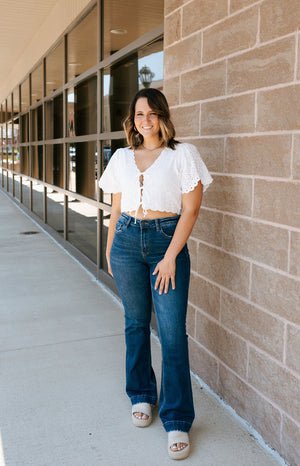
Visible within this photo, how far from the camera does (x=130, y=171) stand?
8.53 ft

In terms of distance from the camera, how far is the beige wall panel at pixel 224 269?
110 inches

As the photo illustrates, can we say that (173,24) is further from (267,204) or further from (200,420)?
(200,420)

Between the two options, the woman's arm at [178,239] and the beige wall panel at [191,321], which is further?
the beige wall panel at [191,321]

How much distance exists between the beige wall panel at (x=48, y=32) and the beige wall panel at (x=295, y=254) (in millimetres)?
4975

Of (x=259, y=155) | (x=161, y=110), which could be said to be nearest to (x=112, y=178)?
(x=161, y=110)

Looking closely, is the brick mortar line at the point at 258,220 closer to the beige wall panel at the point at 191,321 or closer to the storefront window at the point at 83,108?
the beige wall panel at the point at 191,321

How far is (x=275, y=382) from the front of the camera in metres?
2.54

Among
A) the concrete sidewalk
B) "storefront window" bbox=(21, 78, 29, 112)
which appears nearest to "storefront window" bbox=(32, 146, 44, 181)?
"storefront window" bbox=(21, 78, 29, 112)

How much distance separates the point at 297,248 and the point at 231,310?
2.47ft

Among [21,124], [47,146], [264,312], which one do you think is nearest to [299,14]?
[264,312]

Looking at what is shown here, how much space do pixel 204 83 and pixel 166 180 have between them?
0.96 m

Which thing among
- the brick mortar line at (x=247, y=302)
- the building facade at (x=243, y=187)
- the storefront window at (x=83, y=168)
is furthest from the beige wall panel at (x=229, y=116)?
the storefront window at (x=83, y=168)

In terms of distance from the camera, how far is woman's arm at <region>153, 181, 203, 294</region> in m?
2.44

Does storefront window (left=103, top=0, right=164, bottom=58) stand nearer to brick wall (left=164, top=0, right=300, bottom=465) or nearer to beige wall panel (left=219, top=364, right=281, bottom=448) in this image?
brick wall (left=164, top=0, right=300, bottom=465)
